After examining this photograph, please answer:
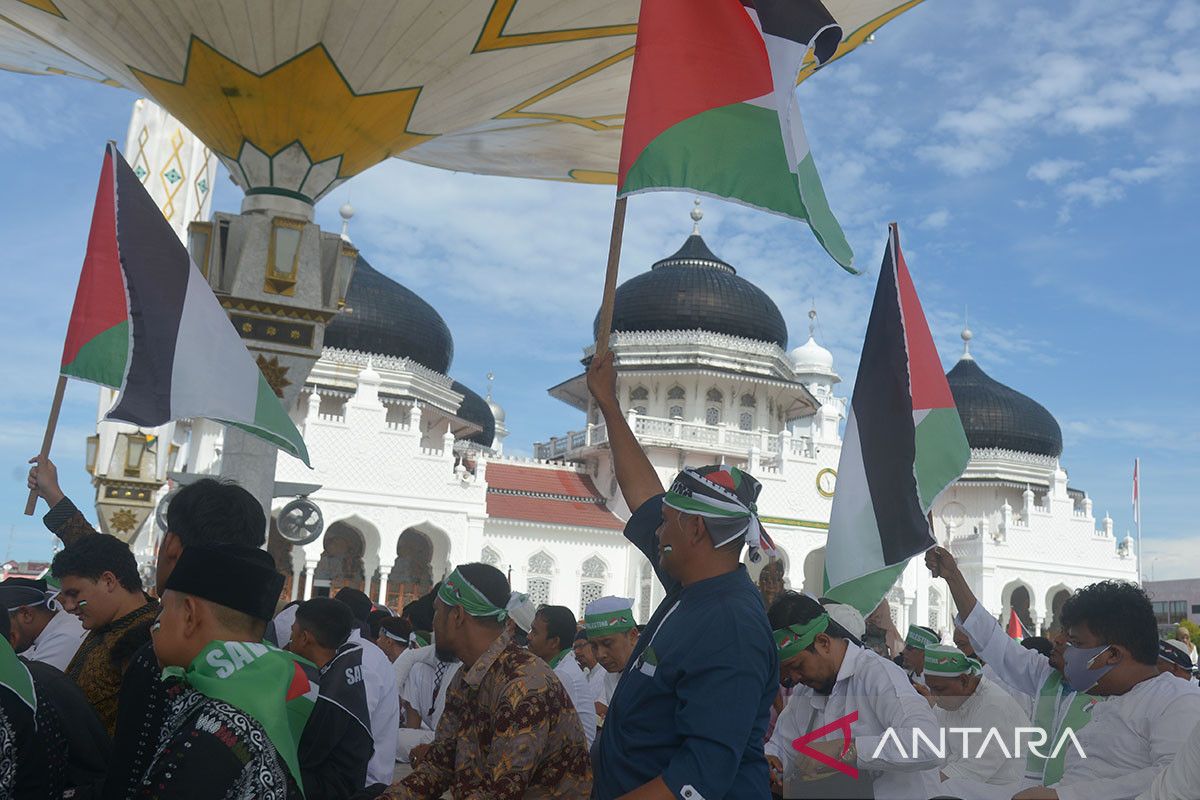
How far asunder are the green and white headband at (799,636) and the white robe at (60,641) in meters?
2.90

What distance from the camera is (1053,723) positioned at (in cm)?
397

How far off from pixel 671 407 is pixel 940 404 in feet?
90.9

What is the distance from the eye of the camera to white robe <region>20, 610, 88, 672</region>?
4.51m

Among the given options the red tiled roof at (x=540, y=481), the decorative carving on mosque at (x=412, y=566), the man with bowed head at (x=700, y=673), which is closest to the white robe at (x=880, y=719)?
the man with bowed head at (x=700, y=673)

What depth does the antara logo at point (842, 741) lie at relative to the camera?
3.15 metres

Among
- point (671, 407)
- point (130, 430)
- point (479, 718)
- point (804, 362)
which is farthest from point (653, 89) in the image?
point (804, 362)

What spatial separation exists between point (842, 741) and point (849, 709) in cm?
23

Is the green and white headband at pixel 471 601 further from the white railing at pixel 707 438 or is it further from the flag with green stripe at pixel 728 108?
the white railing at pixel 707 438

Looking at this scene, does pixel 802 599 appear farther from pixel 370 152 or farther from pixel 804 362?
pixel 804 362

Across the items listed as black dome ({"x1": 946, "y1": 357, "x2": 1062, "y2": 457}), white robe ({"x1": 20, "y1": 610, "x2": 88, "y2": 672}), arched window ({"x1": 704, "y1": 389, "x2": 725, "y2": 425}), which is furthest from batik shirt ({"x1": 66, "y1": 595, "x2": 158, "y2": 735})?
black dome ({"x1": 946, "y1": 357, "x2": 1062, "y2": 457})

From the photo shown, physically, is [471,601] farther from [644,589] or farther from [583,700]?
[644,589]

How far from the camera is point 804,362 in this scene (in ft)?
141

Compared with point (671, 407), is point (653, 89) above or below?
below

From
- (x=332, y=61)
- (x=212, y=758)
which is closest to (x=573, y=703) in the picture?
→ (x=212, y=758)
